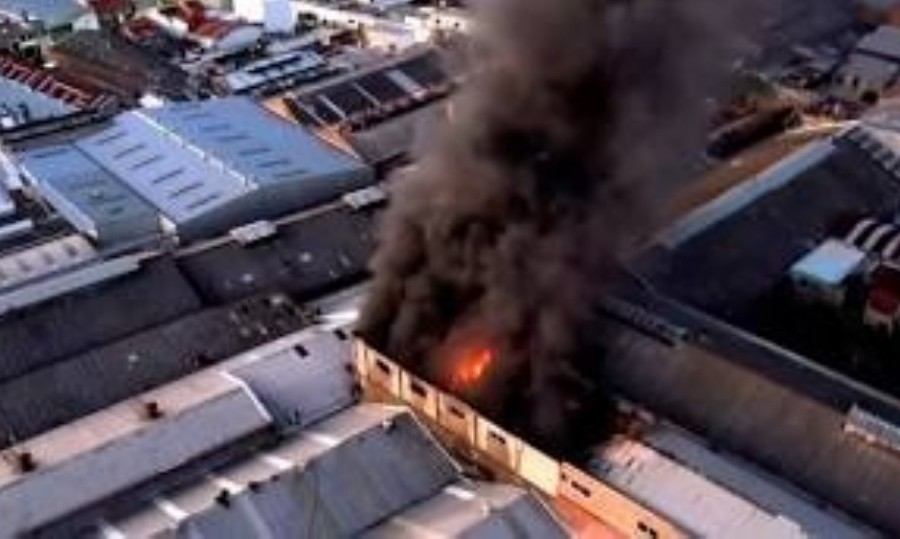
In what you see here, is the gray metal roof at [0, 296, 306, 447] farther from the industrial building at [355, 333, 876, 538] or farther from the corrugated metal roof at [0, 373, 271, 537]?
the industrial building at [355, 333, 876, 538]

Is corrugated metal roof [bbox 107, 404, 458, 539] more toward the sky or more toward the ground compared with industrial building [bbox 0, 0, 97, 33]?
more toward the ground

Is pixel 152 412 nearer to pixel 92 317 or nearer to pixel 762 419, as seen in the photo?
pixel 92 317

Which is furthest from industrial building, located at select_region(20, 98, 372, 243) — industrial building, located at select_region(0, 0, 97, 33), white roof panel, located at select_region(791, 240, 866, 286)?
industrial building, located at select_region(0, 0, 97, 33)

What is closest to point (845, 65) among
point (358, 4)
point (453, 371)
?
point (358, 4)

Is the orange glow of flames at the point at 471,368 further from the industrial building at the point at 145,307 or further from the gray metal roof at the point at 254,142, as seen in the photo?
the gray metal roof at the point at 254,142

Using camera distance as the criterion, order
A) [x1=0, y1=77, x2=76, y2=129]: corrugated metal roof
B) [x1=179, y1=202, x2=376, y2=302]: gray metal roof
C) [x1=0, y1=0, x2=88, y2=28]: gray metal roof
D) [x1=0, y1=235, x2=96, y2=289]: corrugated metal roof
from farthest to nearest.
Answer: [x1=0, y1=0, x2=88, y2=28]: gray metal roof
[x1=0, y1=77, x2=76, y2=129]: corrugated metal roof
[x1=0, y1=235, x2=96, y2=289]: corrugated metal roof
[x1=179, y1=202, x2=376, y2=302]: gray metal roof

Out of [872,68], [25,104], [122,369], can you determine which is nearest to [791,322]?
[122,369]

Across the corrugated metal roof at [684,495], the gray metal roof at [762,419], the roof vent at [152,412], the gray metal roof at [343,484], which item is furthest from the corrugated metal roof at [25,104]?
the corrugated metal roof at [684,495]
